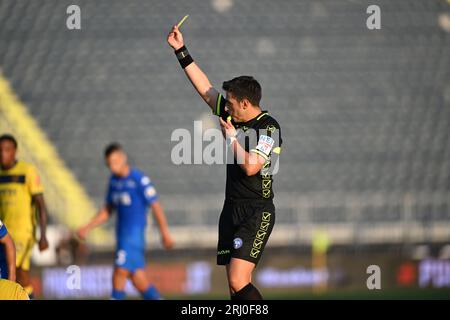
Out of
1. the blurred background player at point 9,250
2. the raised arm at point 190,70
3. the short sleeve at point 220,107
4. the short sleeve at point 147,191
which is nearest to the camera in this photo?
the blurred background player at point 9,250

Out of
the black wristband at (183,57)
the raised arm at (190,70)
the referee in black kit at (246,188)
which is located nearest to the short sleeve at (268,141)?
the referee in black kit at (246,188)

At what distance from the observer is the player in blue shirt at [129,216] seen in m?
11.6

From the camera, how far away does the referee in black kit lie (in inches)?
289

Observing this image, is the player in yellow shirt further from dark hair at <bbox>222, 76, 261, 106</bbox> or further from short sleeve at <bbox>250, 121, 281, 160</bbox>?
dark hair at <bbox>222, 76, 261, 106</bbox>

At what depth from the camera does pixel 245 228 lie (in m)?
7.51

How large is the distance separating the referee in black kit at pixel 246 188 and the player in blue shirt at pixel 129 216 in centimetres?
406

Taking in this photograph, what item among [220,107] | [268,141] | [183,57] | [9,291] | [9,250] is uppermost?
[183,57]

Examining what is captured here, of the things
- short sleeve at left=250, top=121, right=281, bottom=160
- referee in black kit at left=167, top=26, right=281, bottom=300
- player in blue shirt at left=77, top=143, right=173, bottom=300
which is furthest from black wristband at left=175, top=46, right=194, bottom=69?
player in blue shirt at left=77, top=143, right=173, bottom=300

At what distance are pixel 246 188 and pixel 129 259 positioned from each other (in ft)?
14.4

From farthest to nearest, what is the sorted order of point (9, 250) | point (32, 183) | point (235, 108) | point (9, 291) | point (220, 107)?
point (32, 183)
point (220, 107)
point (235, 108)
point (9, 250)
point (9, 291)

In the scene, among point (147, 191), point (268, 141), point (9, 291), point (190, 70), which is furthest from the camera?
point (147, 191)

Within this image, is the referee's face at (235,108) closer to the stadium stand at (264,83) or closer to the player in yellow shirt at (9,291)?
the player in yellow shirt at (9,291)

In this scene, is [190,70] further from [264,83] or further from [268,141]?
[264,83]

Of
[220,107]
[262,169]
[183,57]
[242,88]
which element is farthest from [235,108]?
[183,57]
